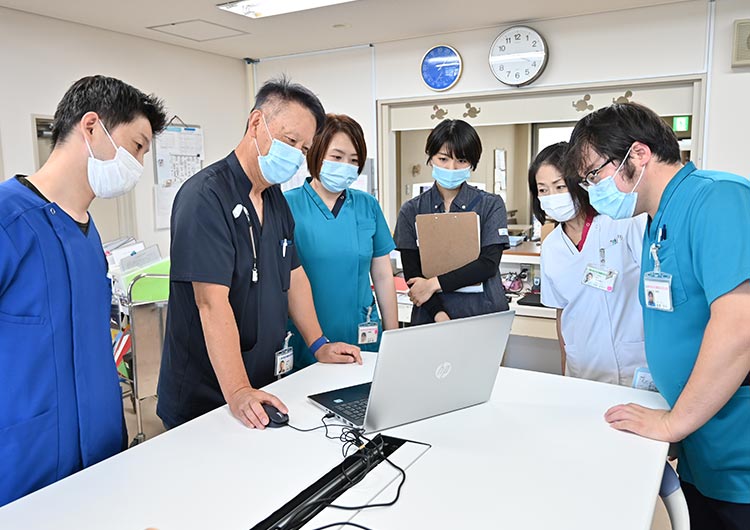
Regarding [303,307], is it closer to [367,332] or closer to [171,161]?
[367,332]

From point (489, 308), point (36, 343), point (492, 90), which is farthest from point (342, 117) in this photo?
point (492, 90)

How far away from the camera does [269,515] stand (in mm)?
1003

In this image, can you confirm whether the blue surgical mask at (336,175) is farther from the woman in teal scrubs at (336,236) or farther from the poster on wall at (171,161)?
the poster on wall at (171,161)

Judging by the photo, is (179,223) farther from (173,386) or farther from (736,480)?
(736,480)

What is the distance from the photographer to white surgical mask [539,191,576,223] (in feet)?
6.38

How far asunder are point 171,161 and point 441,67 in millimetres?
2030

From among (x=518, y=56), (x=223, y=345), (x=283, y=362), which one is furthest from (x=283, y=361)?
(x=518, y=56)

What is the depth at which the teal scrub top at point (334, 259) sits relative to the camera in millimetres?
2054

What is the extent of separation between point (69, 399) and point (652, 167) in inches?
55.9

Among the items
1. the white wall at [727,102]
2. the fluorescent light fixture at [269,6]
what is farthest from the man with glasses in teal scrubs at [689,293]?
the white wall at [727,102]

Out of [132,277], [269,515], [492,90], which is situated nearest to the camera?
[269,515]

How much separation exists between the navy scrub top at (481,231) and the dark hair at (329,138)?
0.49 meters

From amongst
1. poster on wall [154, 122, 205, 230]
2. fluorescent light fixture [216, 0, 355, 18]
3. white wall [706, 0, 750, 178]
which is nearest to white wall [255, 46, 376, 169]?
poster on wall [154, 122, 205, 230]

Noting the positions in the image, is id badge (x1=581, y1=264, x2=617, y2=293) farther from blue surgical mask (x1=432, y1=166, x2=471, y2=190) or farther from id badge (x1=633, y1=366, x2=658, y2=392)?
blue surgical mask (x1=432, y1=166, x2=471, y2=190)
